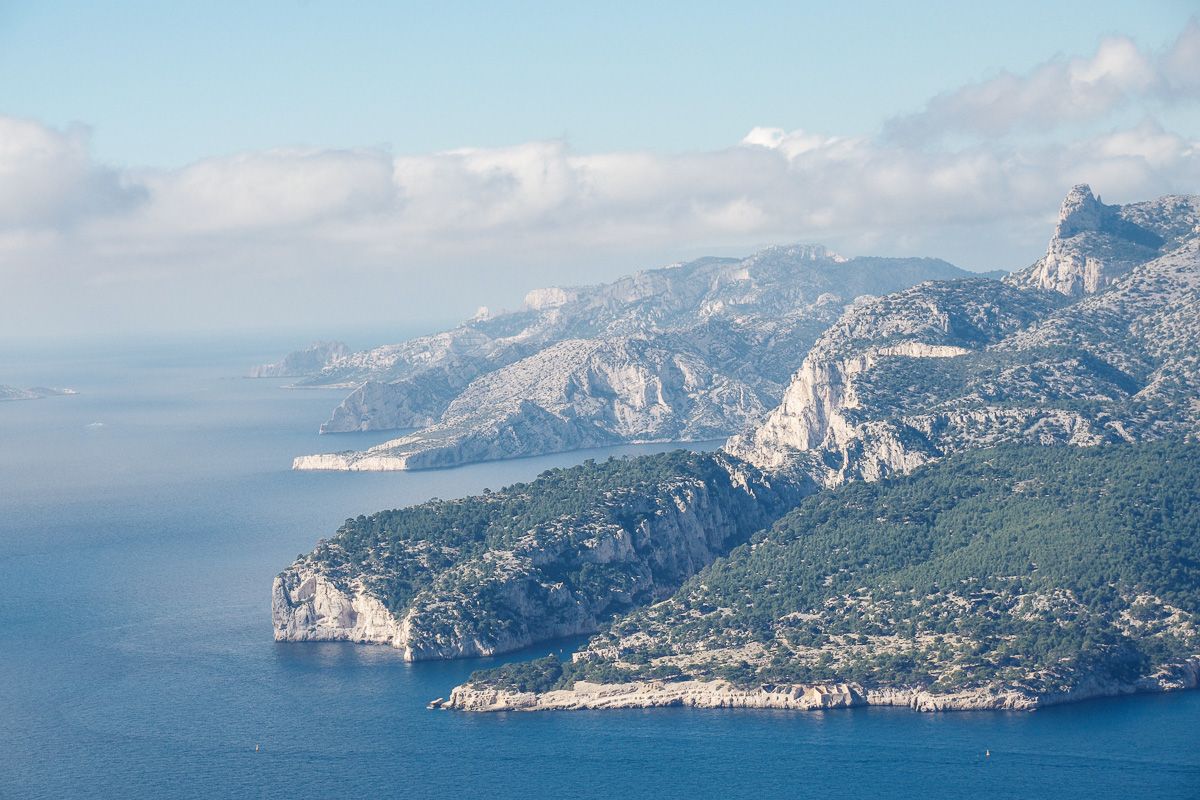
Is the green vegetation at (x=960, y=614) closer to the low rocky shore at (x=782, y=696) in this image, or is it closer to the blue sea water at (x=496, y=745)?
the low rocky shore at (x=782, y=696)

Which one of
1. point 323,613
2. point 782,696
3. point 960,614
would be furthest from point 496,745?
point 960,614

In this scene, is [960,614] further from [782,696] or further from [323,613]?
[323,613]

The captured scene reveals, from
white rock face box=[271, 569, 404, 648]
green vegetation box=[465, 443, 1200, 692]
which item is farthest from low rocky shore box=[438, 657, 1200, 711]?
white rock face box=[271, 569, 404, 648]

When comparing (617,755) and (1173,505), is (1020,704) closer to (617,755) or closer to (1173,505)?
(617,755)

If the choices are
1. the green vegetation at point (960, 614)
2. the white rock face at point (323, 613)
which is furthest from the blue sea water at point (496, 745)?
the white rock face at point (323, 613)

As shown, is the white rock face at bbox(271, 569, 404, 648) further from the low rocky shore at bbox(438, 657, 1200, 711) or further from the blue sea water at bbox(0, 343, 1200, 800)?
the low rocky shore at bbox(438, 657, 1200, 711)

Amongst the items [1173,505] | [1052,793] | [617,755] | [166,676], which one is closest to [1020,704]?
[1052,793]
